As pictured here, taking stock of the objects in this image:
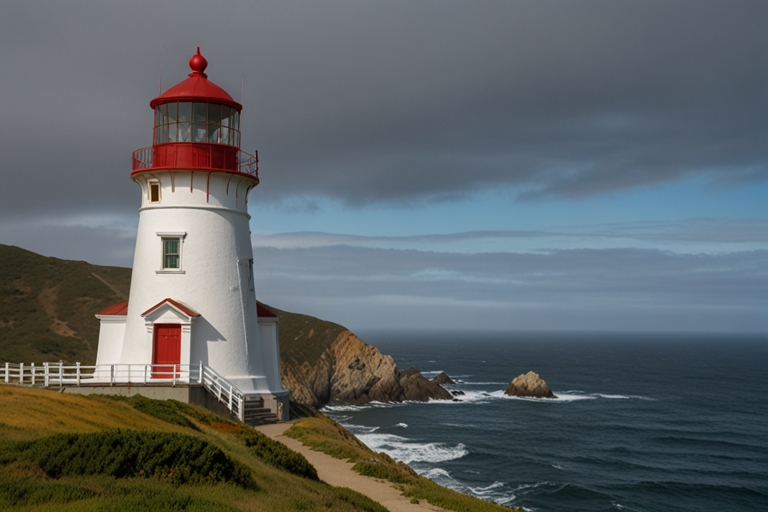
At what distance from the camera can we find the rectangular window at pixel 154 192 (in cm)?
2519

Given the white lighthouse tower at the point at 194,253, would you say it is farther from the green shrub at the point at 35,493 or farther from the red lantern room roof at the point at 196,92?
the green shrub at the point at 35,493


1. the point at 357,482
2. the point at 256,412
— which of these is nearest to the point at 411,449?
the point at 256,412

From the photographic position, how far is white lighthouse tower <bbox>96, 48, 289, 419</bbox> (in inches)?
948

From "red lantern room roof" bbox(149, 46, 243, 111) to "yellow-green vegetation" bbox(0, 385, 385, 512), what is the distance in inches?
524

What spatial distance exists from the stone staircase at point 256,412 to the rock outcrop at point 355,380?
1799 inches

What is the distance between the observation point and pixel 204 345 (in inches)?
958

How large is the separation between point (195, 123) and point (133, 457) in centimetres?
1707

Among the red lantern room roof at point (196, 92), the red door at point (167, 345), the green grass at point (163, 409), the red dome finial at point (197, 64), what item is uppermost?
the red dome finial at point (197, 64)

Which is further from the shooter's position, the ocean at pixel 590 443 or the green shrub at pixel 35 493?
the ocean at pixel 590 443

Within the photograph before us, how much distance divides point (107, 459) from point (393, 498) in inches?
263

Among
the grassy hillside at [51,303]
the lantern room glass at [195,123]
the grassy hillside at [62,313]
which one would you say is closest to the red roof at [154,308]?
the lantern room glass at [195,123]

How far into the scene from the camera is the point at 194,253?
24.8 metres

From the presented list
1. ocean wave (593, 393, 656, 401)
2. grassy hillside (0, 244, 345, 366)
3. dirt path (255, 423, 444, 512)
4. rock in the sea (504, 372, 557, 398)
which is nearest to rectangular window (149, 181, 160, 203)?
dirt path (255, 423, 444, 512)

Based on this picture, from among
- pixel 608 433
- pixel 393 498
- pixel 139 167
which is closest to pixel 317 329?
pixel 608 433
